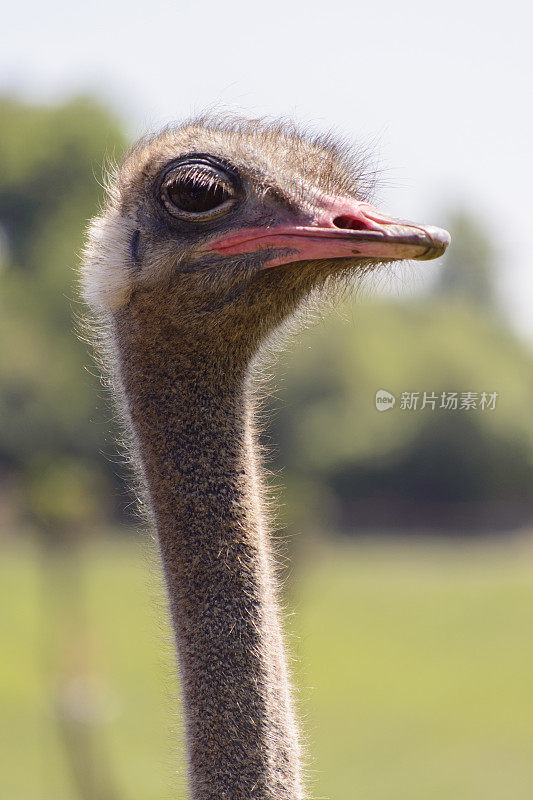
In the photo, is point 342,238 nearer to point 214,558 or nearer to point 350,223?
point 350,223

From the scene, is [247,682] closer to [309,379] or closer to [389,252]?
[389,252]

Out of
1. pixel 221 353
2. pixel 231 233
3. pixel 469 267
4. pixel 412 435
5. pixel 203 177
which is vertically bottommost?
pixel 412 435

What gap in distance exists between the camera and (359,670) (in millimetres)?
29672

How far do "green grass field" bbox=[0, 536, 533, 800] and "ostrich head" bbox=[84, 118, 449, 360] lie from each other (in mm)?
6191

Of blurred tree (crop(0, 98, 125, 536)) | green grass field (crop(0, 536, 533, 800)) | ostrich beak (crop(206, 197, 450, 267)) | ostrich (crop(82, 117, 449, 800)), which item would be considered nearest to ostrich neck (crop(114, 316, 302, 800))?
ostrich (crop(82, 117, 449, 800))

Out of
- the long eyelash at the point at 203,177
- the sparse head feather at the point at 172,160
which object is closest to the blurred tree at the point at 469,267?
the sparse head feather at the point at 172,160

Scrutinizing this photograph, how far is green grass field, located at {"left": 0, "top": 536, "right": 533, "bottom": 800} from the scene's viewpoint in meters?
19.7

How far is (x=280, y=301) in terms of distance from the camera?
268cm

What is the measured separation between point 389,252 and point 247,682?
0.87 metres

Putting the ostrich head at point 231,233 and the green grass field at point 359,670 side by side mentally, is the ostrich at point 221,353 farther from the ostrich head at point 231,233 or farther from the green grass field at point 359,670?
the green grass field at point 359,670

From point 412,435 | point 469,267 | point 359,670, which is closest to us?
point 359,670

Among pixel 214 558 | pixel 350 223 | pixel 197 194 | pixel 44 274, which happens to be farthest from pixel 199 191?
pixel 44 274

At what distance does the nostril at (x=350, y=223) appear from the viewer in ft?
7.89

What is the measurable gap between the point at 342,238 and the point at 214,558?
695 mm
